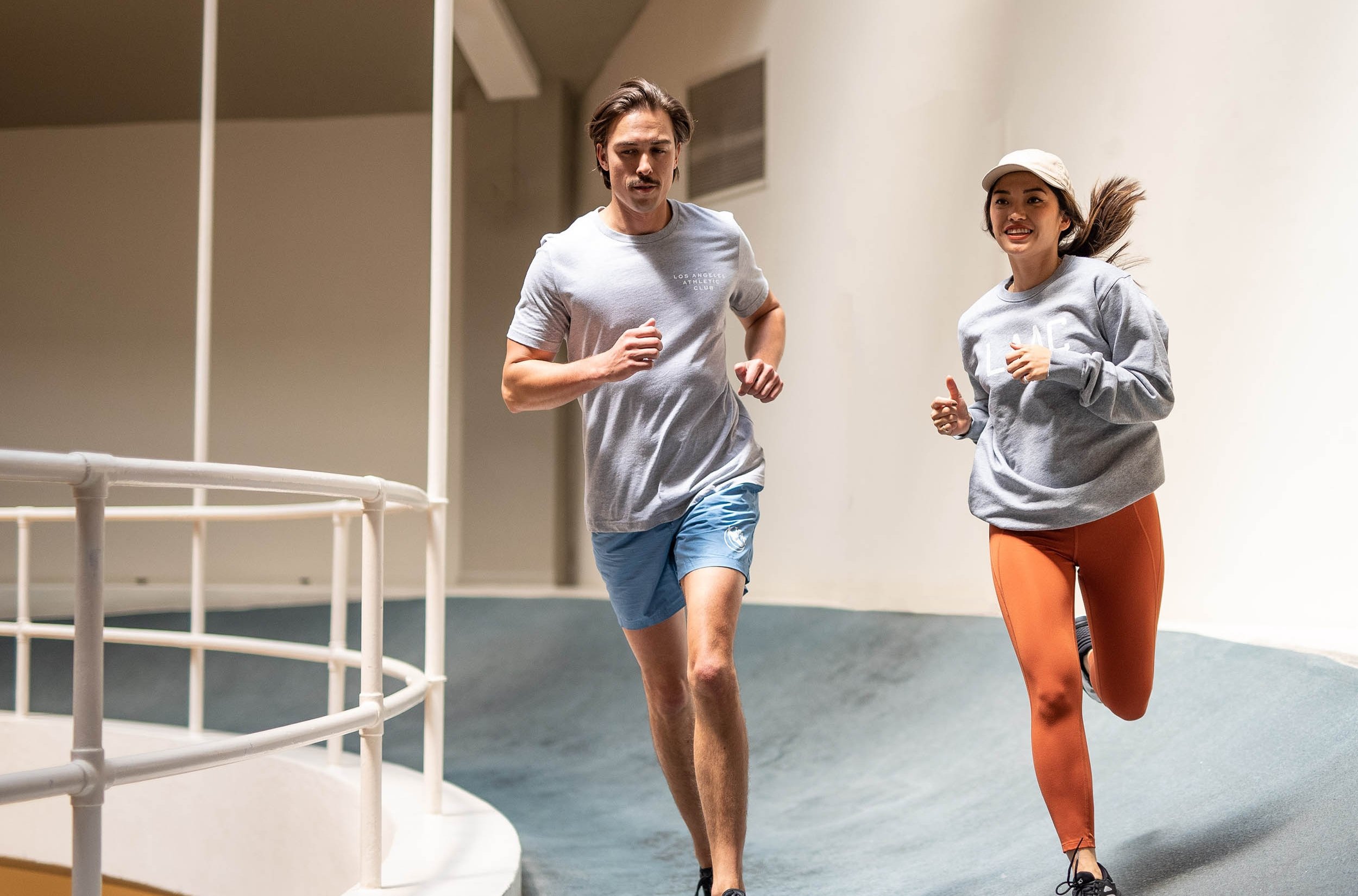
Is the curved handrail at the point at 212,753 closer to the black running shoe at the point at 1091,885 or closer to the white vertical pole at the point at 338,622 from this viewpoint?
the white vertical pole at the point at 338,622

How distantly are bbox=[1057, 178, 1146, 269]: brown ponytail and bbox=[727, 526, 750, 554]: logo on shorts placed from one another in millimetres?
829


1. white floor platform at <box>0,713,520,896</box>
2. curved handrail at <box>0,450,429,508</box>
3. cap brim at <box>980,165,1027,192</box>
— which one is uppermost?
cap brim at <box>980,165,1027,192</box>

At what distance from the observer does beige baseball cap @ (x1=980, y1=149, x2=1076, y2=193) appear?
2018 mm

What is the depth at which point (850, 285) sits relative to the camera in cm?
544

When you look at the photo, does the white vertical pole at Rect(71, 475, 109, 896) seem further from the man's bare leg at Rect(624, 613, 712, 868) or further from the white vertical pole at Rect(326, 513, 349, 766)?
the white vertical pole at Rect(326, 513, 349, 766)

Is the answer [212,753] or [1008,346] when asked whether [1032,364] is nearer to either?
[1008,346]

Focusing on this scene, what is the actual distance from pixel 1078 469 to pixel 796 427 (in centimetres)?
382

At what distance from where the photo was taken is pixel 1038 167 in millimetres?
2021

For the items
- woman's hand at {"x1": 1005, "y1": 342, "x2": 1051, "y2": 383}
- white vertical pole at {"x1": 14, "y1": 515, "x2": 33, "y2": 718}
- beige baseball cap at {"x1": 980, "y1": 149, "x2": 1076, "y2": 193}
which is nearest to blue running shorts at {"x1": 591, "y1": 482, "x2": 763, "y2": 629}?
woman's hand at {"x1": 1005, "y1": 342, "x2": 1051, "y2": 383}

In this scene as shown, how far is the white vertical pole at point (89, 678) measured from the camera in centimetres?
124

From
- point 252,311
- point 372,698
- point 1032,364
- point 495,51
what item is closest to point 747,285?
point 1032,364

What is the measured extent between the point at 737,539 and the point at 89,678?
3.63ft

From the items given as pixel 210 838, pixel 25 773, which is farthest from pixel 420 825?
pixel 25 773

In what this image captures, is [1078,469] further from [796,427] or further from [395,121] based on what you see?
[395,121]
